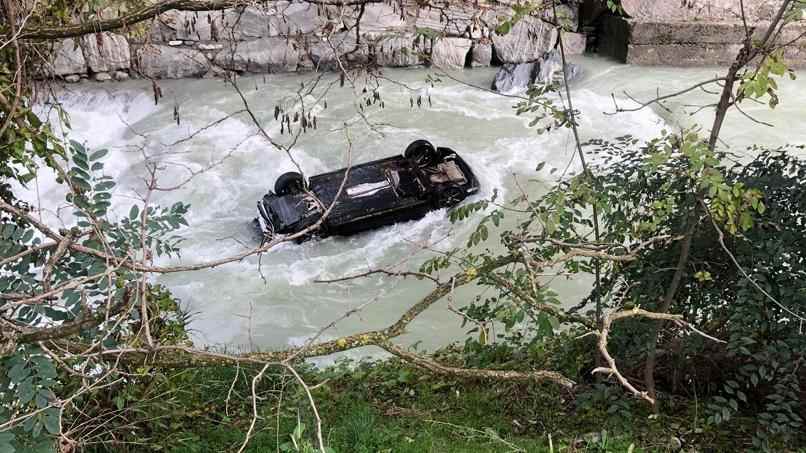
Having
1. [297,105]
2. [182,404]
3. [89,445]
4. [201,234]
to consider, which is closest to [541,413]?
[182,404]

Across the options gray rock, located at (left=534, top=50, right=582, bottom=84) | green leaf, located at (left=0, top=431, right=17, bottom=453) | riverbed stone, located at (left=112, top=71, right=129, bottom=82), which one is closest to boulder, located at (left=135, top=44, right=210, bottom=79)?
riverbed stone, located at (left=112, top=71, right=129, bottom=82)

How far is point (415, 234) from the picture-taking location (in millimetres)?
8219

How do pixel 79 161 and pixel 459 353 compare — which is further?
pixel 459 353

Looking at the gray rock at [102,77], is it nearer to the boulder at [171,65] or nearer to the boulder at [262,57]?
the boulder at [171,65]

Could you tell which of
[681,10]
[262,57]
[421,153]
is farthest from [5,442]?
[681,10]

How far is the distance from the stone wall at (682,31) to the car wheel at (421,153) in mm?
5702

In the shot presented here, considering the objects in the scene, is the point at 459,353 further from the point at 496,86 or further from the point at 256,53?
the point at 256,53

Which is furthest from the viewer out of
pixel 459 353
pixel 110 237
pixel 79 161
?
pixel 459 353

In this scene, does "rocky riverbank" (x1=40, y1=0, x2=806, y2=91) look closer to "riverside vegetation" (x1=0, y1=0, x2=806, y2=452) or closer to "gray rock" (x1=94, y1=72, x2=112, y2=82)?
"gray rock" (x1=94, y1=72, x2=112, y2=82)

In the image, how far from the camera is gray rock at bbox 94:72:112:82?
37.7 ft

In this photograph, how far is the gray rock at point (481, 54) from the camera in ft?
41.3

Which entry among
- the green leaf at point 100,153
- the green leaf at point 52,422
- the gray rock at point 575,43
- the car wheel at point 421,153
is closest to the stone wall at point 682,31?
the gray rock at point 575,43

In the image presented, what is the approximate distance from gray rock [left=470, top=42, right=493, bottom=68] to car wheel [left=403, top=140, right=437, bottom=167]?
447cm

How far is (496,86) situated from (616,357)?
321 inches
